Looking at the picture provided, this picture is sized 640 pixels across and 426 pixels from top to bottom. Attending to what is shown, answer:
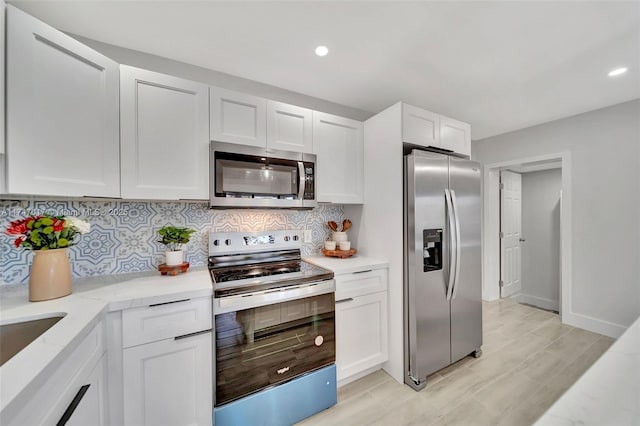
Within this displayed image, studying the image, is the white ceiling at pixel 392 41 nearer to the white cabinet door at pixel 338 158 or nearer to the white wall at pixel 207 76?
the white wall at pixel 207 76

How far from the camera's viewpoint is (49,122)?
1.20m

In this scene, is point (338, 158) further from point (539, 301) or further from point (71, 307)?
point (539, 301)

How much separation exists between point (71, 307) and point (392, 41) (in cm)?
237

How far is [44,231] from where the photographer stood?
46.2 inches

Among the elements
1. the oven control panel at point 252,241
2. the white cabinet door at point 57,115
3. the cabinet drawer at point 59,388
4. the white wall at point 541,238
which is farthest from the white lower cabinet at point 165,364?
the white wall at point 541,238

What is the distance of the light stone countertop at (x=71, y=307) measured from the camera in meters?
0.65

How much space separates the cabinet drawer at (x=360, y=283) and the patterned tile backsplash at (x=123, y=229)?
844mm

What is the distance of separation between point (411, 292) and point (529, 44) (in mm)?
1971

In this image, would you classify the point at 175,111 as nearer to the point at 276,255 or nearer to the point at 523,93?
the point at 276,255

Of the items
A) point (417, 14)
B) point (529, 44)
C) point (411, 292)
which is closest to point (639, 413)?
point (411, 292)

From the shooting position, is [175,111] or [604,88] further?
[604,88]

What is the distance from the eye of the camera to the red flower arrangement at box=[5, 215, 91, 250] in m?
1.14

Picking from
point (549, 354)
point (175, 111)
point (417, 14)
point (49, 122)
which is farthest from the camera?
point (549, 354)

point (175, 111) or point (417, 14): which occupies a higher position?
point (417, 14)
